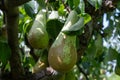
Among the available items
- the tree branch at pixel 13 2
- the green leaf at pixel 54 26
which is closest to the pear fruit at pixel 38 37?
the green leaf at pixel 54 26

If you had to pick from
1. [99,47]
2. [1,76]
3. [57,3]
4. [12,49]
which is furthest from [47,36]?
[99,47]

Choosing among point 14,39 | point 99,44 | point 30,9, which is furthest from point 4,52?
point 99,44

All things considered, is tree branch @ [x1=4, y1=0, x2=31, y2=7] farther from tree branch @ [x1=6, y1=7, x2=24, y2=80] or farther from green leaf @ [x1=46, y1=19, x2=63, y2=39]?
green leaf @ [x1=46, y1=19, x2=63, y2=39]

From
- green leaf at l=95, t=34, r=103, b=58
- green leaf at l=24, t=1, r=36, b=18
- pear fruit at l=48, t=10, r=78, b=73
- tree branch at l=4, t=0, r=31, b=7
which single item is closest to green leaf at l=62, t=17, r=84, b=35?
pear fruit at l=48, t=10, r=78, b=73

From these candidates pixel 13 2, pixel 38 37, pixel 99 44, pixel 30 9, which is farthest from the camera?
pixel 99 44

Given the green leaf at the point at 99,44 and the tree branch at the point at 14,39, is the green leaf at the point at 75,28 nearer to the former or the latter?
the tree branch at the point at 14,39

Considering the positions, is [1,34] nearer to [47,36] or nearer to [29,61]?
[47,36]

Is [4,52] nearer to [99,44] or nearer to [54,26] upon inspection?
[54,26]

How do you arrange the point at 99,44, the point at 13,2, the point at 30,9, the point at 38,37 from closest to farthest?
the point at 13,2, the point at 38,37, the point at 30,9, the point at 99,44

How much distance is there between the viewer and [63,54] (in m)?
0.94

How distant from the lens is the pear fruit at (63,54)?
3.07 feet

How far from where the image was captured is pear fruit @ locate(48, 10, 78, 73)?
93cm

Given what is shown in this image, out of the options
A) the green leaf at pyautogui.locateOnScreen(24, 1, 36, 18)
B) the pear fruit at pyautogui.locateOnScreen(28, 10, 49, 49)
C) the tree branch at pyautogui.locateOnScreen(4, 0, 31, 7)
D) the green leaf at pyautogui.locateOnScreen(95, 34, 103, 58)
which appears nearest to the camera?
the tree branch at pyautogui.locateOnScreen(4, 0, 31, 7)

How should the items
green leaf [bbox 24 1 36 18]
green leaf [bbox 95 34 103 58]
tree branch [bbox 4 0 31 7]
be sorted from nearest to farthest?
tree branch [bbox 4 0 31 7] < green leaf [bbox 24 1 36 18] < green leaf [bbox 95 34 103 58]
